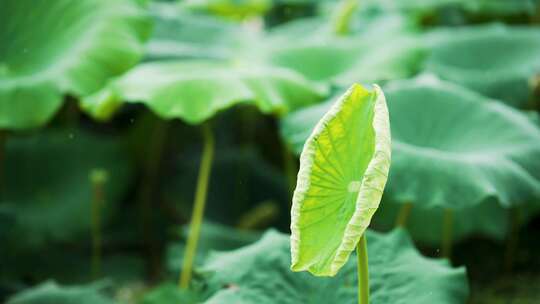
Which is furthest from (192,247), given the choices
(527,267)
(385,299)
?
(527,267)

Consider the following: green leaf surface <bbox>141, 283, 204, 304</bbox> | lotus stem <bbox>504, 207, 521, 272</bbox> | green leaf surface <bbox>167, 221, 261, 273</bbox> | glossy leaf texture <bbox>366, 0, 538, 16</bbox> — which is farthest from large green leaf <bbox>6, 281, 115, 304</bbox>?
glossy leaf texture <bbox>366, 0, 538, 16</bbox>

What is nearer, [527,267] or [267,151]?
[527,267]

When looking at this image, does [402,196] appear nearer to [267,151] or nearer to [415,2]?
[415,2]

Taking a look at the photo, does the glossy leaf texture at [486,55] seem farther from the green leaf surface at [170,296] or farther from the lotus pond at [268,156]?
the green leaf surface at [170,296]

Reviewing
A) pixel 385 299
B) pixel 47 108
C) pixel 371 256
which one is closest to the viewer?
pixel 385 299

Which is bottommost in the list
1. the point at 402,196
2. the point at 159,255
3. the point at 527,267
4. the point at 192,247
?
the point at 159,255

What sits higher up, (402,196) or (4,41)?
(4,41)

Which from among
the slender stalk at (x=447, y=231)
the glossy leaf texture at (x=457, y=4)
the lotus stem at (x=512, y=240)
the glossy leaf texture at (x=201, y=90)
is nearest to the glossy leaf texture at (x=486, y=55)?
the glossy leaf texture at (x=457, y=4)
